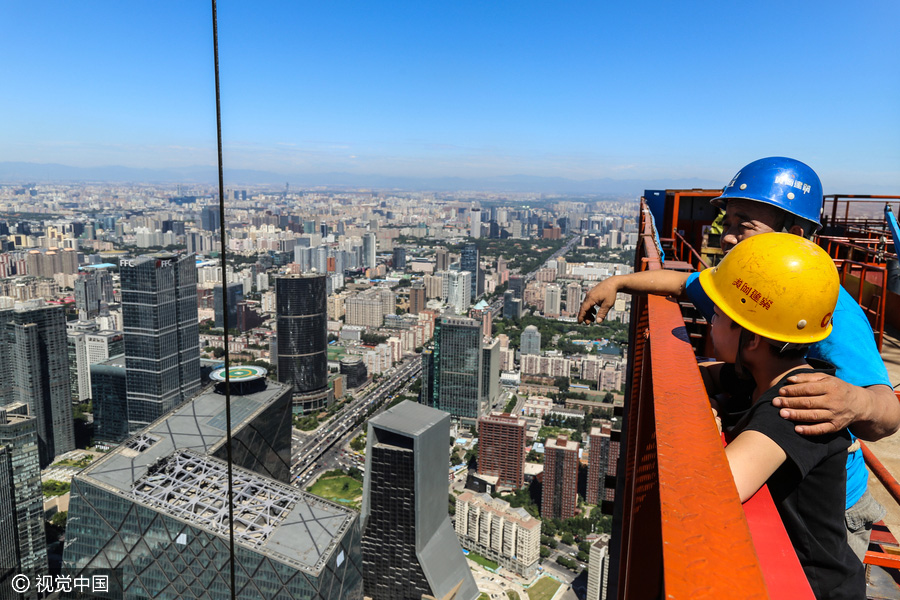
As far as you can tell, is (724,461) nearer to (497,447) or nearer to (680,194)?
(680,194)

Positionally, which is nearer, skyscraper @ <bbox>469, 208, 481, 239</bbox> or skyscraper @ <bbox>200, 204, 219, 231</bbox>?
skyscraper @ <bbox>200, 204, 219, 231</bbox>

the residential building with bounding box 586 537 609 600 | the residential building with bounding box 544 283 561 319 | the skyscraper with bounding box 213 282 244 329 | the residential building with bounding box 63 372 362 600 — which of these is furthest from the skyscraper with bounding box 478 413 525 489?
the skyscraper with bounding box 213 282 244 329

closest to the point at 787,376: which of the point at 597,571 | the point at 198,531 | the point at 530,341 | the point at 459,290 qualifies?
the point at 198,531

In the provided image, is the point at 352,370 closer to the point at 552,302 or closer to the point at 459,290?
the point at 459,290

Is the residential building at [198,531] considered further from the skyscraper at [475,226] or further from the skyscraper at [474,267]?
the skyscraper at [475,226]

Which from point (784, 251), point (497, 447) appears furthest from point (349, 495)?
point (784, 251)

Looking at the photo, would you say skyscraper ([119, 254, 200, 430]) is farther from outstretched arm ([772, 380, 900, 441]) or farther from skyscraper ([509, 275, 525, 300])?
outstretched arm ([772, 380, 900, 441])

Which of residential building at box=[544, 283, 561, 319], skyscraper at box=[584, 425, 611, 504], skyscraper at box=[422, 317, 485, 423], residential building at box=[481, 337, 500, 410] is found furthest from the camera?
residential building at box=[544, 283, 561, 319]
